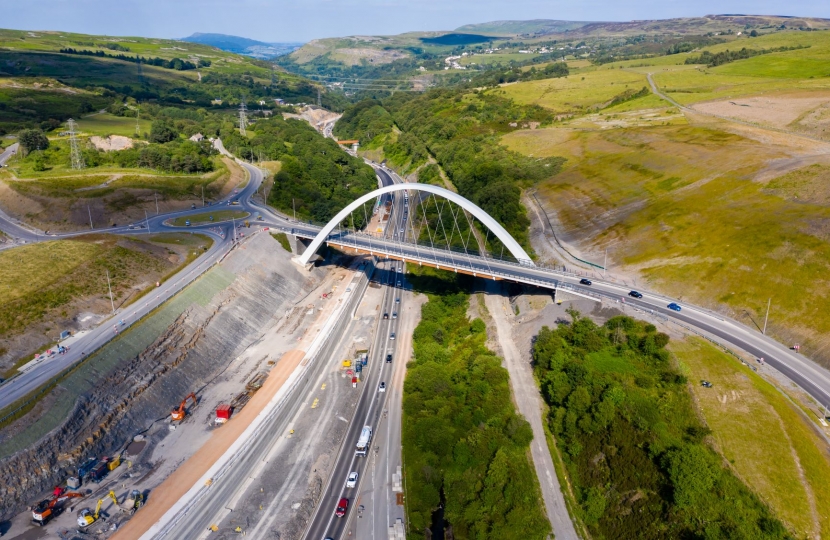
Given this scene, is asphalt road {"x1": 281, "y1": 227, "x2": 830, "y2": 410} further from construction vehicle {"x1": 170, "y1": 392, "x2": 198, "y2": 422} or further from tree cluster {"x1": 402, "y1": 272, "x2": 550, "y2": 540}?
construction vehicle {"x1": 170, "y1": 392, "x2": 198, "y2": 422}

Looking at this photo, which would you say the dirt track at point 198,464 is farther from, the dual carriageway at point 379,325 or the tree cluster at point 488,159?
the tree cluster at point 488,159

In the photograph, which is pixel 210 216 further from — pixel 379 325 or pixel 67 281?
pixel 379 325

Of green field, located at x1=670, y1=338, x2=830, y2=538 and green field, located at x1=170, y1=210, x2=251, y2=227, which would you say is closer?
green field, located at x1=670, y1=338, x2=830, y2=538

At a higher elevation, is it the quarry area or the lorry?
the quarry area

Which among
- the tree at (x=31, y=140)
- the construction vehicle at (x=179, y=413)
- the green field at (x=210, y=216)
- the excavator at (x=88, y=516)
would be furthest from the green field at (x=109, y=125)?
the excavator at (x=88, y=516)

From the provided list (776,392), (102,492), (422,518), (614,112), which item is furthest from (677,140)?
(102,492)

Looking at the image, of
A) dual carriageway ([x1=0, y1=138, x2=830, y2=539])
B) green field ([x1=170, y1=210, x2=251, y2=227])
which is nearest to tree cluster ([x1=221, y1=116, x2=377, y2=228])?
green field ([x1=170, y1=210, x2=251, y2=227])
